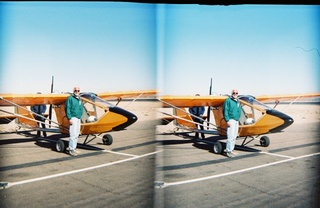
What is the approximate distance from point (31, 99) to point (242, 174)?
10.2 feet

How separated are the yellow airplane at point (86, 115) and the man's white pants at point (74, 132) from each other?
0.22ft

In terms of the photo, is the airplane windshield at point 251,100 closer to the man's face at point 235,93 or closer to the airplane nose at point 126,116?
the man's face at point 235,93

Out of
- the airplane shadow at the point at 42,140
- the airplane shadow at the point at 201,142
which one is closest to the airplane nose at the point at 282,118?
the airplane shadow at the point at 201,142

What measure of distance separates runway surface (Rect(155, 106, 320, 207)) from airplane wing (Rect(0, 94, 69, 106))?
5.20 ft

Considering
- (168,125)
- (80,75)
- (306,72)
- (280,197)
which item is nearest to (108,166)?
(168,125)

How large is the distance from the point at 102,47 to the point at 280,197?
2.69 meters

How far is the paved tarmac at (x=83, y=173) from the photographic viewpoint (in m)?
2.77

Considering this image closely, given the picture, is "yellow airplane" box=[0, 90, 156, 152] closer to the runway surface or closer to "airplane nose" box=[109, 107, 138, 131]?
"airplane nose" box=[109, 107, 138, 131]

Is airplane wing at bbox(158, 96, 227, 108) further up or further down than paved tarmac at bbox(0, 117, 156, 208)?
further up

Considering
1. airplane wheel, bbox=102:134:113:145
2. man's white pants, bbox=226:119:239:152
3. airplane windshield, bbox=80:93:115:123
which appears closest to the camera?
man's white pants, bbox=226:119:239:152

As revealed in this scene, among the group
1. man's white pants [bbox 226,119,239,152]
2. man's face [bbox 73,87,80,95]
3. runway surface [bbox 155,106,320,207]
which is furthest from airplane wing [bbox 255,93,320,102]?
man's face [bbox 73,87,80,95]

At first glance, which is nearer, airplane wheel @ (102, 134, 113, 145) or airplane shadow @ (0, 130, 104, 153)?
airplane shadow @ (0, 130, 104, 153)

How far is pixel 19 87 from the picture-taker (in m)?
3.13

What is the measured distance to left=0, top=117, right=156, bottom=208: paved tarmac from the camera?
9.10 ft
